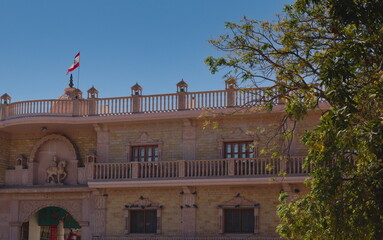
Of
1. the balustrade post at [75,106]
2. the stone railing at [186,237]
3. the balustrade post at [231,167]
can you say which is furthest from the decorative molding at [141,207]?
the balustrade post at [75,106]

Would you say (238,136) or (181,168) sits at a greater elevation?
(238,136)

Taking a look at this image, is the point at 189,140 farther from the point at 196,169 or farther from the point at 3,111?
the point at 3,111

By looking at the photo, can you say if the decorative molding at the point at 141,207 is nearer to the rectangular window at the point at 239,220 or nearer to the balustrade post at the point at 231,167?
the rectangular window at the point at 239,220

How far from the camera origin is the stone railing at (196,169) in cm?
2492

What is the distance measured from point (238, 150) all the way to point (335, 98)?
45.5 feet

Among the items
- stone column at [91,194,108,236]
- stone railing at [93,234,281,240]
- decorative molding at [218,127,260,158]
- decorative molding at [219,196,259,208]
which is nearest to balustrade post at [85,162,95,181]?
stone column at [91,194,108,236]

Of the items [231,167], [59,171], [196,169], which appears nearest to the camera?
[231,167]

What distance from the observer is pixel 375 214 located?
14.5m

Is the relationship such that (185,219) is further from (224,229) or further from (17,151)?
(17,151)

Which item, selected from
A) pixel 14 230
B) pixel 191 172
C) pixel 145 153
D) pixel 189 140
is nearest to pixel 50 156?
pixel 14 230

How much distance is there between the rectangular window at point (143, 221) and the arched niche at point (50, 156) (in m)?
3.15

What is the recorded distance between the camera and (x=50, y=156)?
28891 mm

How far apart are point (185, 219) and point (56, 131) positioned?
21.6ft

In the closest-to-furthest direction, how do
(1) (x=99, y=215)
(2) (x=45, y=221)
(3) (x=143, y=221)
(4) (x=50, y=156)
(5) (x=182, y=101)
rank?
(5) (x=182, y=101)
(3) (x=143, y=221)
(1) (x=99, y=215)
(4) (x=50, y=156)
(2) (x=45, y=221)
